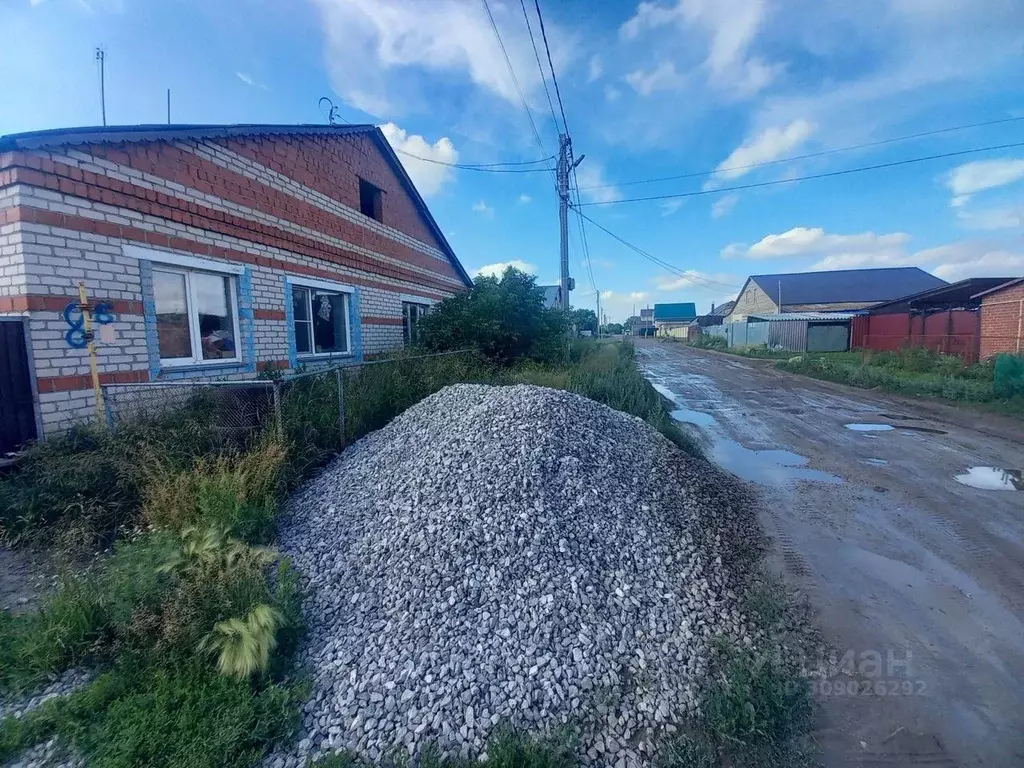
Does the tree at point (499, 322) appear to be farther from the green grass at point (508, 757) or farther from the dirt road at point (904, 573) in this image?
the green grass at point (508, 757)

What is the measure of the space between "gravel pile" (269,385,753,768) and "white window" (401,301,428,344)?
303 inches

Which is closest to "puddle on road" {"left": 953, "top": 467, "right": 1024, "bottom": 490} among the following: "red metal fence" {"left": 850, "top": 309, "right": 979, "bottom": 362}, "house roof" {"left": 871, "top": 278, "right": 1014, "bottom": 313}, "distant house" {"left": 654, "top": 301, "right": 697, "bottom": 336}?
"red metal fence" {"left": 850, "top": 309, "right": 979, "bottom": 362}

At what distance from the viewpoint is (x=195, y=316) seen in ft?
21.7

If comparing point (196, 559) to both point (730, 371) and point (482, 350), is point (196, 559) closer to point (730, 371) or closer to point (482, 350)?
point (482, 350)

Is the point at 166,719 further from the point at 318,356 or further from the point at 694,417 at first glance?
the point at 694,417

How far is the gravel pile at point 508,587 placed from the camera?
243 centimetres

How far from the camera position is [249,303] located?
746 cm

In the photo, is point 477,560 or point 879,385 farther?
point 879,385

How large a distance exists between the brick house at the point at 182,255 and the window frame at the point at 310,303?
0.04 meters

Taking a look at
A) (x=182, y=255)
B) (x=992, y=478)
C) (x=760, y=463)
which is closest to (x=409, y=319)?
(x=182, y=255)

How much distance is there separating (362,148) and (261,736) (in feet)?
38.9

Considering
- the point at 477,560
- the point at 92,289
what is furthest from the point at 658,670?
the point at 92,289

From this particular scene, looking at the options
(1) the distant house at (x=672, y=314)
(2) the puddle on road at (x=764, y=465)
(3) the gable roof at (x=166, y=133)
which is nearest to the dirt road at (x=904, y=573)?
(2) the puddle on road at (x=764, y=465)

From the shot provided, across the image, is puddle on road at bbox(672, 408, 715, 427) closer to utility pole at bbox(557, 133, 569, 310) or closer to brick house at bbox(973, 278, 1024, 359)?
utility pole at bbox(557, 133, 569, 310)
